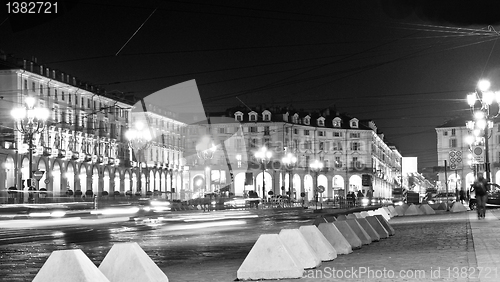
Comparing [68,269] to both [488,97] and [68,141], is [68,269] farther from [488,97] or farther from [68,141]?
[68,141]

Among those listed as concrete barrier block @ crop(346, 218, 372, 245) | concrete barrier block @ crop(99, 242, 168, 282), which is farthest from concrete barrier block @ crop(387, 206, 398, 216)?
concrete barrier block @ crop(99, 242, 168, 282)

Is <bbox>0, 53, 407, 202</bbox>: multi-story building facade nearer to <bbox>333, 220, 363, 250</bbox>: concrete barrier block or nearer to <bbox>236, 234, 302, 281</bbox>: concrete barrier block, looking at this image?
<bbox>333, 220, 363, 250</bbox>: concrete barrier block

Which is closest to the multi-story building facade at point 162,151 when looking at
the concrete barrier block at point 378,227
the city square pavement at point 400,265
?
the concrete barrier block at point 378,227

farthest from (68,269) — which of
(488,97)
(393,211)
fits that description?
(393,211)

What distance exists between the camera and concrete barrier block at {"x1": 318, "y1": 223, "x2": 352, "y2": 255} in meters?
14.5

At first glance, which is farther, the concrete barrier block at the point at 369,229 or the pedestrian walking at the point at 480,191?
the pedestrian walking at the point at 480,191

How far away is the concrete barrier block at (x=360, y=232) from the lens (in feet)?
55.0

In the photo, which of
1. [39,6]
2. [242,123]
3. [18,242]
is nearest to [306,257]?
[39,6]

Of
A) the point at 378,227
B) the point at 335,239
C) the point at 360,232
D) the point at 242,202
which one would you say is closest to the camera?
the point at 335,239

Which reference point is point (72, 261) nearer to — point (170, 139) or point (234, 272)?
point (234, 272)

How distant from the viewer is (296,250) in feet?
39.4

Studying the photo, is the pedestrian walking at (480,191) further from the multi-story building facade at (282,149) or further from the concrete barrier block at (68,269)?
the multi-story building facade at (282,149)

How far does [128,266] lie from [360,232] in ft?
27.4

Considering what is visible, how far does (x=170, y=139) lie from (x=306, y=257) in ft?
404
